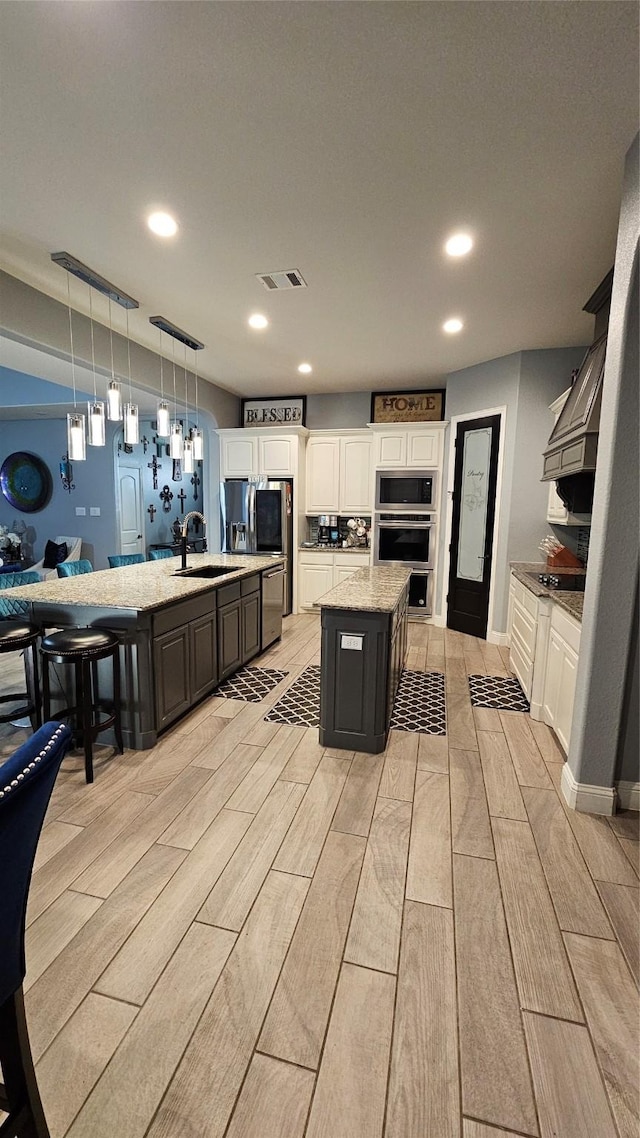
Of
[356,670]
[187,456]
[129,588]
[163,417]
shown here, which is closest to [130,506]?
[187,456]

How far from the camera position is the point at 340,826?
217 centimetres

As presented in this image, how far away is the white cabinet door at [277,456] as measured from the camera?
6.06m

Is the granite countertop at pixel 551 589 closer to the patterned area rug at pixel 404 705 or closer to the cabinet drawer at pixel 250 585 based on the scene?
the patterned area rug at pixel 404 705

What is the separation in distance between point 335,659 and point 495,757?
114 cm

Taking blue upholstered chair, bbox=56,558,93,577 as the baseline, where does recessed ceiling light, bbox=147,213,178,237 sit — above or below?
above

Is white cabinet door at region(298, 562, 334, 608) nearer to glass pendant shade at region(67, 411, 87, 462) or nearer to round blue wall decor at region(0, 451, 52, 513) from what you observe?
glass pendant shade at region(67, 411, 87, 462)

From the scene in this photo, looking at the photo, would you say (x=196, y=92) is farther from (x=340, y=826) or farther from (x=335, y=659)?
(x=340, y=826)

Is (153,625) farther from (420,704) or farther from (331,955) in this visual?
(420,704)

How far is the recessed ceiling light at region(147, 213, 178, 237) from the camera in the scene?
2441 millimetres

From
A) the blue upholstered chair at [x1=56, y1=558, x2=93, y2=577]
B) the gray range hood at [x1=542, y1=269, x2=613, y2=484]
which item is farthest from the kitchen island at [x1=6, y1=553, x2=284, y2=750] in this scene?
→ the gray range hood at [x1=542, y1=269, x2=613, y2=484]

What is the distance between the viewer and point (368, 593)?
3.03 metres

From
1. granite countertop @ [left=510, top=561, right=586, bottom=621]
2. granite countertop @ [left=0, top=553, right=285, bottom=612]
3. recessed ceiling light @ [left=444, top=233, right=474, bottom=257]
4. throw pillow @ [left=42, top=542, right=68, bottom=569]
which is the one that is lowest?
throw pillow @ [left=42, top=542, right=68, bottom=569]

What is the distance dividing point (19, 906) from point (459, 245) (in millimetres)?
3424

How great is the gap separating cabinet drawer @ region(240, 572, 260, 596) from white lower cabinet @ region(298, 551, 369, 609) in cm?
183
